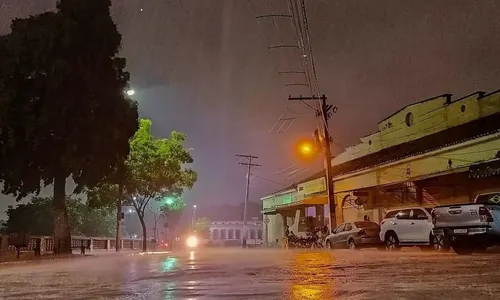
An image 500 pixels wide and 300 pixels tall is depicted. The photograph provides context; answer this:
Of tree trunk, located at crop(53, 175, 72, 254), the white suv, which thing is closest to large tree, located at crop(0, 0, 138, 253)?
tree trunk, located at crop(53, 175, 72, 254)

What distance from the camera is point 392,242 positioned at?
2367 centimetres

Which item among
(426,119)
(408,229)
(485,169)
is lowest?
(408,229)

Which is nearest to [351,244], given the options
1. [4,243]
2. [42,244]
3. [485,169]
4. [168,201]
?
[485,169]

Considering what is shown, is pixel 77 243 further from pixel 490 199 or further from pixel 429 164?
pixel 490 199

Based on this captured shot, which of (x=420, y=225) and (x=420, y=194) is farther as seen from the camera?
(x=420, y=194)

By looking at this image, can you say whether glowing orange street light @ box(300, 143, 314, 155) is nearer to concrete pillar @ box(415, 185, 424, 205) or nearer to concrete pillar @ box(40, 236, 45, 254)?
concrete pillar @ box(415, 185, 424, 205)

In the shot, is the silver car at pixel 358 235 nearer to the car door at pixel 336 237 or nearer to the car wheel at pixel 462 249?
the car door at pixel 336 237

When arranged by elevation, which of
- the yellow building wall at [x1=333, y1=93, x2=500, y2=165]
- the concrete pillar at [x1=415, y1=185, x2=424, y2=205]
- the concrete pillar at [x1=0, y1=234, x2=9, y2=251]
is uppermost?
the yellow building wall at [x1=333, y1=93, x2=500, y2=165]

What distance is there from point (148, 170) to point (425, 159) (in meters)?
21.6

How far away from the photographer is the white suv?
21.7m

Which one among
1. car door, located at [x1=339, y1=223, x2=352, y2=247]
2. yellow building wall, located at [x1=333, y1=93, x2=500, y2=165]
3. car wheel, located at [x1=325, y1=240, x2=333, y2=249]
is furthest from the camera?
car wheel, located at [x1=325, y1=240, x2=333, y2=249]

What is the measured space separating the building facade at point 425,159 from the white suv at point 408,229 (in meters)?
2.66

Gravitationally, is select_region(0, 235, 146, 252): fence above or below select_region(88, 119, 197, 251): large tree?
below

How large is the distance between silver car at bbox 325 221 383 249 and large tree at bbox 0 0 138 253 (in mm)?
12167
